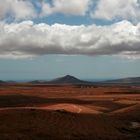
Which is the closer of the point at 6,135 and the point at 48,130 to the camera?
the point at 6,135

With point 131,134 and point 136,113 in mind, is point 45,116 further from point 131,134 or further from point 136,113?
point 136,113

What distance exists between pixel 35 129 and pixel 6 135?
12.8ft

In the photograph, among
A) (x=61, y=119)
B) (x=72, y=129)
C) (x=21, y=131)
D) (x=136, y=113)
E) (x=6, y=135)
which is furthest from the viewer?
(x=136, y=113)

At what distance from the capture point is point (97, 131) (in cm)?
3712

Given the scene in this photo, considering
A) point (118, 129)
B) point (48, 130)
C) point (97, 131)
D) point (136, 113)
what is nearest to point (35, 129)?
point (48, 130)

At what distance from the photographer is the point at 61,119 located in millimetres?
38781

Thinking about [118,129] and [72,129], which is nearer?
[72,129]

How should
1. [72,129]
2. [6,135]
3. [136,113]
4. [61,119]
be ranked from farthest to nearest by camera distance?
[136,113] → [61,119] → [72,129] → [6,135]

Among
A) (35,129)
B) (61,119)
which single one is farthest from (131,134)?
(35,129)

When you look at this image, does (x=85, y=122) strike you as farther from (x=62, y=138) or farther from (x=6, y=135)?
(x=6, y=135)

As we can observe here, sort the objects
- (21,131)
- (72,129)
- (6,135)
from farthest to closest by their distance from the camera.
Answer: (72,129), (21,131), (6,135)

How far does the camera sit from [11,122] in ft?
119

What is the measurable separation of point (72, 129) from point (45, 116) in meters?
4.26

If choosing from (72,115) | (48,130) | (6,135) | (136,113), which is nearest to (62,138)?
(48,130)
